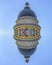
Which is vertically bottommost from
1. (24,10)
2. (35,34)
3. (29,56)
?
(29,56)

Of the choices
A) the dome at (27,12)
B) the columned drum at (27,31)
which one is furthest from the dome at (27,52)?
the dome at (27,12)

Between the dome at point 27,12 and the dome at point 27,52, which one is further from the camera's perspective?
the dome at point 27,52

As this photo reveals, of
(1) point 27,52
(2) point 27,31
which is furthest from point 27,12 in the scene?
(1) point 27,52

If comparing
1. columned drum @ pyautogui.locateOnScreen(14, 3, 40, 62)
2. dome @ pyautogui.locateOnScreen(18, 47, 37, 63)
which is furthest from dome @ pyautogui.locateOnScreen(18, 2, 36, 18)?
dome @ pyautogui.locateOnScreen(18, 47, 37, 63)

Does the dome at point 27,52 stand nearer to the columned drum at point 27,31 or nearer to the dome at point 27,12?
the columned drum at point 27,31

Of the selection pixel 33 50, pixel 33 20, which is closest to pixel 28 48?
pixel 33 50

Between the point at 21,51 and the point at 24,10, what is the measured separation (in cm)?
654

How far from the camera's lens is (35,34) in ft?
156

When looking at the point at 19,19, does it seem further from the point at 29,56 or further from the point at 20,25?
the point at 29,56

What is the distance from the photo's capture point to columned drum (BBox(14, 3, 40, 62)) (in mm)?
47156

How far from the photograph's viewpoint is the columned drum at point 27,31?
47.2 m

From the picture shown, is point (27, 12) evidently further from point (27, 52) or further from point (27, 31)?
point (27, 52)

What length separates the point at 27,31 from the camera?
47156 mm

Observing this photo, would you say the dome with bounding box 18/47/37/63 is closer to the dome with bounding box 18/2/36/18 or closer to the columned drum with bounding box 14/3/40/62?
the columned drum with bounding box 14/3/40/62
